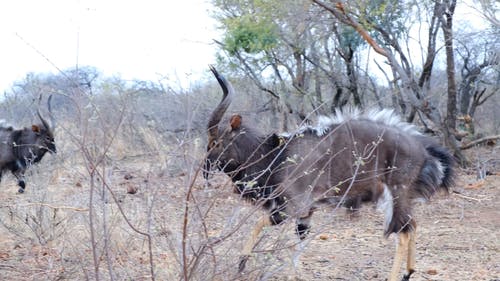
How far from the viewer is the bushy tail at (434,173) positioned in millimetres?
5781

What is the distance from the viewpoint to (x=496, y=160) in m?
12.1

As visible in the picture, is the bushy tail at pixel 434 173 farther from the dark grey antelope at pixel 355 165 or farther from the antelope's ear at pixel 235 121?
the antelope's ear at pixel 235 121

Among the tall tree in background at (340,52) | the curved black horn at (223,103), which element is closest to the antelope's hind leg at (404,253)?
the curved black horn at (223,103)

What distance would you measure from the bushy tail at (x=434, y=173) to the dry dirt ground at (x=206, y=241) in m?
0.71

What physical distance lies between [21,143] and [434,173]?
8.22 m

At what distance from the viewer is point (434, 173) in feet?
19.1

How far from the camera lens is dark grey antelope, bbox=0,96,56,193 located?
1146 centimetres

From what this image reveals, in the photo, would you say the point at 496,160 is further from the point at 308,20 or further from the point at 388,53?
the point at 308,20

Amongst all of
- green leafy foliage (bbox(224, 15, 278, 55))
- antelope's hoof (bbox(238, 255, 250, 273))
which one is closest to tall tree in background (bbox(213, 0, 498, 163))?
green leafy foliage (bbox(224, 15, 278, 55))

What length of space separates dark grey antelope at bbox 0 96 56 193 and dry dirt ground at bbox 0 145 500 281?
12.0 ft

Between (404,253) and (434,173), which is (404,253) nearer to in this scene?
(404,253)

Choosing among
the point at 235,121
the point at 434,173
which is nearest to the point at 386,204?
the point at 434,173

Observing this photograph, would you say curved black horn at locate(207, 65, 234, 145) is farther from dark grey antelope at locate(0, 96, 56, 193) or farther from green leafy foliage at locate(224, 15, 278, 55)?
green leafy foliage at locate(224, 15, 278, 55)

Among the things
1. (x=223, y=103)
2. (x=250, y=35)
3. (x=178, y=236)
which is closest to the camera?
Result: (x=178, y=236)
